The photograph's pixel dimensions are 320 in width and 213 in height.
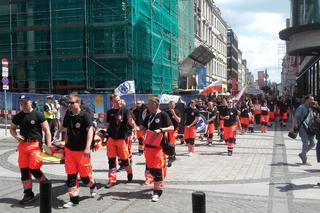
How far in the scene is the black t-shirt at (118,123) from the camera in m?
8.62

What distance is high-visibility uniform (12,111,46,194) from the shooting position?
736cm

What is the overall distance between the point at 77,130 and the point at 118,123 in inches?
61.4

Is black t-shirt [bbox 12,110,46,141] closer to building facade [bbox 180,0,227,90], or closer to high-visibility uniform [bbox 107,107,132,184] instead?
high-visibility uniform [bbox 107,107,132,184]

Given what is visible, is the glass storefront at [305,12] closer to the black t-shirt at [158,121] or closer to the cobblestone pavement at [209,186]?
the cobblestone pavement at [209,186]

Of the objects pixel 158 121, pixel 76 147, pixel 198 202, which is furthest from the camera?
pixel 158 121

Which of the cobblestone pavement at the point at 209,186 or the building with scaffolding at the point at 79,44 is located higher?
the building with scaffolding at the point at 79,44

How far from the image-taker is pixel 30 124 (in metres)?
7.47

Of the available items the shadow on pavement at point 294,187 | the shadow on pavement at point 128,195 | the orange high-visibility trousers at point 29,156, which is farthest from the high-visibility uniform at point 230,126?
the orange high-visibility trousers at point 29,156

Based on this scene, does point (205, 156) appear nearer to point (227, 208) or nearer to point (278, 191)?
point (278, 191)

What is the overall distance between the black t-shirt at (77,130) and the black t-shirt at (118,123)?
1.39 metres

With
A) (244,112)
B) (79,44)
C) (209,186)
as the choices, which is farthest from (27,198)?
(79,44)

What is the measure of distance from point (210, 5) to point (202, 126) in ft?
182

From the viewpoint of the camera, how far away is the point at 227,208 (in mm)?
6945

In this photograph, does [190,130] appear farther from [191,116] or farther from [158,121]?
[158,121]
